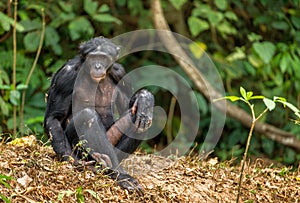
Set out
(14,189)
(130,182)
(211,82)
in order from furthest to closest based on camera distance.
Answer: (211,82)
(130,182)
(14,189)

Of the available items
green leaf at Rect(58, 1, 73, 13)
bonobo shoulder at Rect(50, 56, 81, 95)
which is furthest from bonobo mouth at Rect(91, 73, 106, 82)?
green leaf at Rect(58, 1, 73, 13)

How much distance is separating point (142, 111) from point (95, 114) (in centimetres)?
41

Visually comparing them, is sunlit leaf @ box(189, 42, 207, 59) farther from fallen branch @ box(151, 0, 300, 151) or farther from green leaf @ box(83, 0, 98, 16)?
green leaf @ box(83, 0, 98, 16)

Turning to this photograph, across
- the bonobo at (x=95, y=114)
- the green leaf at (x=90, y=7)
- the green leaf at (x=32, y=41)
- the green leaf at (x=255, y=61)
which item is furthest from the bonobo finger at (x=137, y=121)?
the green leaf at (x=255, y=61)

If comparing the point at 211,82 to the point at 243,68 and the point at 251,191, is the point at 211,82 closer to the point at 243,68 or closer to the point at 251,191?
the point at 243,68

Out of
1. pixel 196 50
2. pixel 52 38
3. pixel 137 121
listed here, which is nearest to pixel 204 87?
pixel 196 50

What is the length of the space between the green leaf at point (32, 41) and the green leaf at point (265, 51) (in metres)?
3.14

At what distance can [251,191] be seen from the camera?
598cm

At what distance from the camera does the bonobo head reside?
5844 millimetres

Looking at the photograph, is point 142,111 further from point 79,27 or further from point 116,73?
point 79,27

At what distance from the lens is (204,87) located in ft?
33.0

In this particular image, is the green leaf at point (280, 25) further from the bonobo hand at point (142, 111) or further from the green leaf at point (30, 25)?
the bonobo hand at point (142, 111)

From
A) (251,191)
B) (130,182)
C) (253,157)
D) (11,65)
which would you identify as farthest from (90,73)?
(253,157)

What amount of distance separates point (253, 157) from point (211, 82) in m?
1.42
